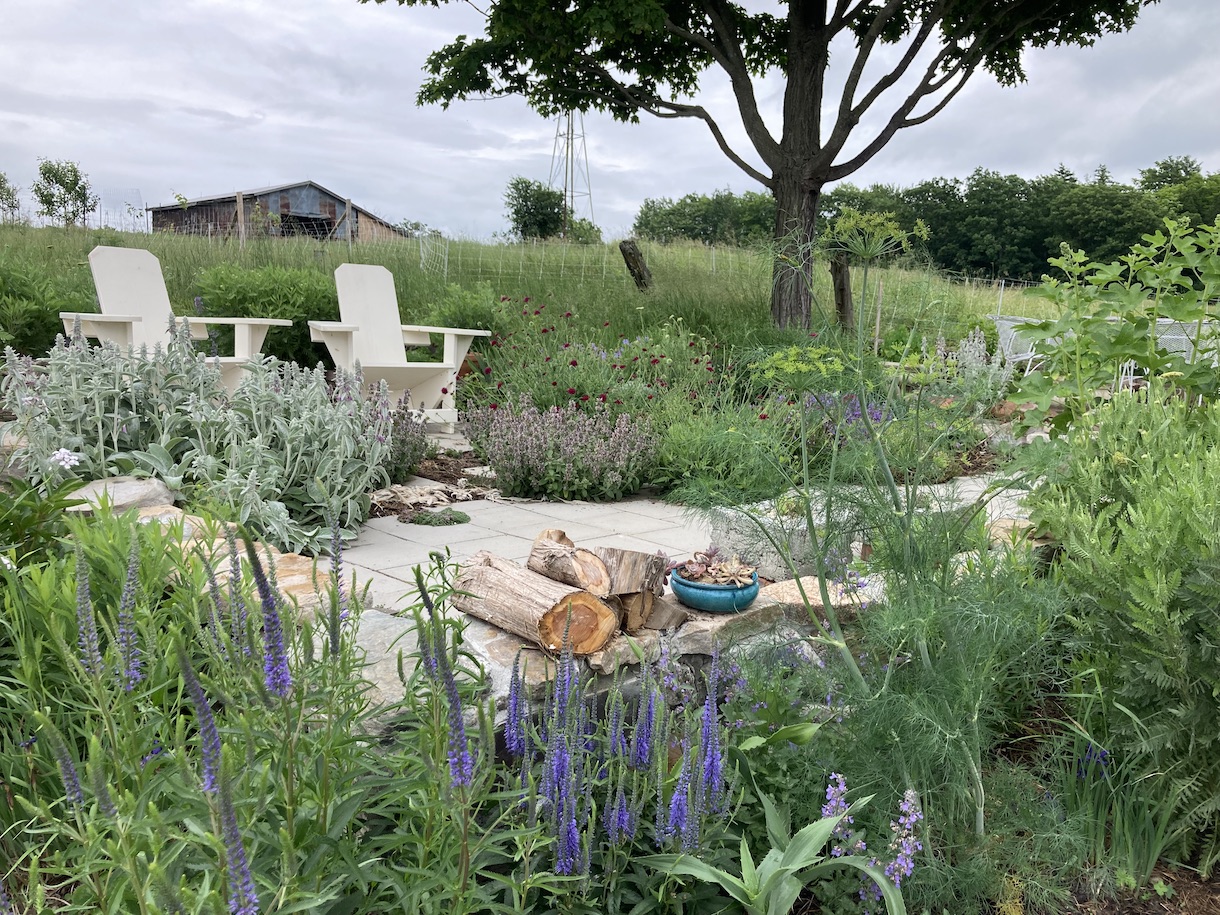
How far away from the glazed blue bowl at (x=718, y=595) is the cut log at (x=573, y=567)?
30cm

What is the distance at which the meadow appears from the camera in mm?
1203

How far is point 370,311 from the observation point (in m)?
6.88

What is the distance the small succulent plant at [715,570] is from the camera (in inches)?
106

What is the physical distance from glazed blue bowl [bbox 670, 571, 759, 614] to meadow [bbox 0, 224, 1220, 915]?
20cm

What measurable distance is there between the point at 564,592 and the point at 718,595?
1.80ft

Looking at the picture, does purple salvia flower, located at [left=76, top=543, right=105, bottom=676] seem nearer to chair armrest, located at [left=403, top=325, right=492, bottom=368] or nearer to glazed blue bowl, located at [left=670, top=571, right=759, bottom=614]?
glazed blue bowl, located at [left=670, top=571, right=759, bottom=614]

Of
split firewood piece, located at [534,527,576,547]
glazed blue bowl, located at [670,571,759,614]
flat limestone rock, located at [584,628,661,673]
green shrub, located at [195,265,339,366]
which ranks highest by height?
green shrub, located at [195,265,339,366]

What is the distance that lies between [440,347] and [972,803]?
698 cm

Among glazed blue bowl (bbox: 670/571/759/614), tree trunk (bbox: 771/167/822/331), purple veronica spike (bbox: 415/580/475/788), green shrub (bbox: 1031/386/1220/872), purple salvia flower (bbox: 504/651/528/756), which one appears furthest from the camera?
tree trunk (bbox: 771/167/822/331)

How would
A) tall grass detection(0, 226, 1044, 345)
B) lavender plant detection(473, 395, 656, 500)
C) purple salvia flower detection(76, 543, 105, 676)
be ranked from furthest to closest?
tall grass detection(0, 226, 1044, 345)
lavender plant detection(473, 395, 656, 500)
purple salvia flower detection(76, 543, 105, 676)

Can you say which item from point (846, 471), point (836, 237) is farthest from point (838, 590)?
point (836, 237)

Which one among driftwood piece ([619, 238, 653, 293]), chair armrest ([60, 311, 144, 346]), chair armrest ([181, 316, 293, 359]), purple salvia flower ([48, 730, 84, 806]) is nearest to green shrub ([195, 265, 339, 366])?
chair armrest ([181, 316, 293, 359])

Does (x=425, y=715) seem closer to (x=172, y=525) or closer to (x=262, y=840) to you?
(x=262, y=840)

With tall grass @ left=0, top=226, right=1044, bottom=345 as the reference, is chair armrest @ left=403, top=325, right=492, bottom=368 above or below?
Answer: below
